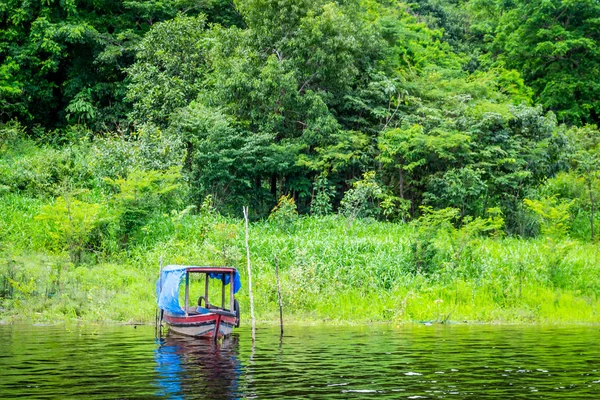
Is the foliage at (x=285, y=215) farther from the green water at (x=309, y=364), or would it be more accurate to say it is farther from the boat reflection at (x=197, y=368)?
the boat reflection at (x=197, y=368)

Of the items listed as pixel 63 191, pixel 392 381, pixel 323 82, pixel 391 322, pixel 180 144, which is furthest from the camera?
pixel 323 82

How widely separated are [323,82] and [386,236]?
8680 mm

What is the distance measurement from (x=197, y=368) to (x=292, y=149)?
18.4m

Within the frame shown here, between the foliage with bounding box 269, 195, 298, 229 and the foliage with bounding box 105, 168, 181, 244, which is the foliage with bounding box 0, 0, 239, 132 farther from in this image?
the foliage with bounding box 269, 195, 298, 229

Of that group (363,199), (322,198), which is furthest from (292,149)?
(363,199)

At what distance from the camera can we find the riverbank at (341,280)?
76.5 feet

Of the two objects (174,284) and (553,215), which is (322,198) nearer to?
(553,215)

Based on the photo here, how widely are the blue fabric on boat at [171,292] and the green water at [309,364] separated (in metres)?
0.81

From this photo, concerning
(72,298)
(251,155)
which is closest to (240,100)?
(251,155)

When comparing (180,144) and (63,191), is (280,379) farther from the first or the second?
(180,144)

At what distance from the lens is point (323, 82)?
33.6 m

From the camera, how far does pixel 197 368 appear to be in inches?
556

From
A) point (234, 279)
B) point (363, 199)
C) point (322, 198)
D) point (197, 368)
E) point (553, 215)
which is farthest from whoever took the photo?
point (322, 198)

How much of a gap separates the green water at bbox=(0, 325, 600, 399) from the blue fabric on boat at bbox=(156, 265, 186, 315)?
81 centimetres
